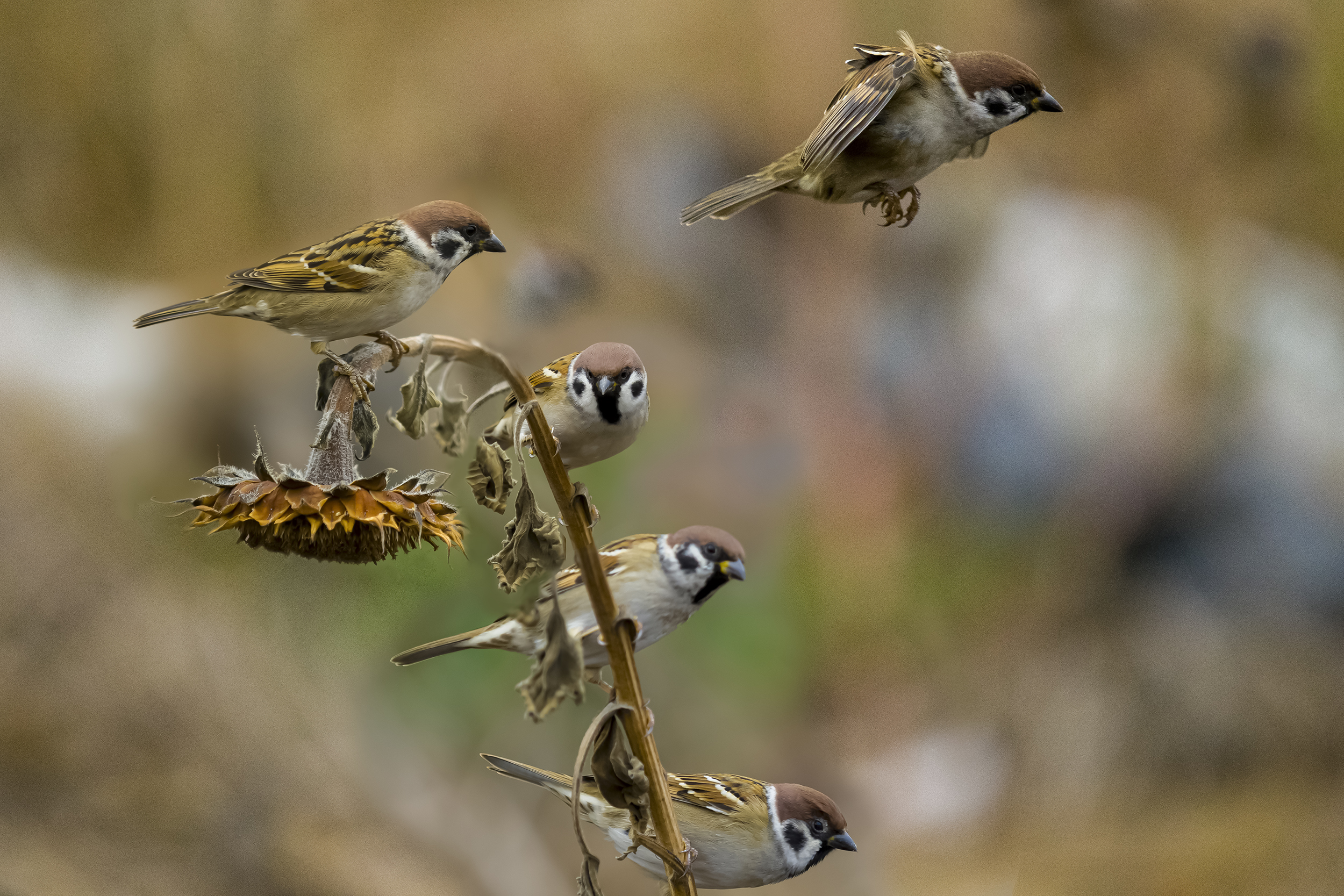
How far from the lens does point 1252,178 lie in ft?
10.3

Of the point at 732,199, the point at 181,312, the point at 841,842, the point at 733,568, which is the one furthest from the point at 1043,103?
the point at 841,842

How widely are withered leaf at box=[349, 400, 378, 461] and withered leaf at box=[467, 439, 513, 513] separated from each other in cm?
15

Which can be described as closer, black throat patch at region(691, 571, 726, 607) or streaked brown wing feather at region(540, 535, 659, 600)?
black throat patch at region(691, 571, 726, 607)

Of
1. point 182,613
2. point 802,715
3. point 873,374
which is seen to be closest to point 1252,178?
point 873,374

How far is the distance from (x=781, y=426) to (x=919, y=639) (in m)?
0.72

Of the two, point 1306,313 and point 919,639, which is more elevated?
point 1306,313

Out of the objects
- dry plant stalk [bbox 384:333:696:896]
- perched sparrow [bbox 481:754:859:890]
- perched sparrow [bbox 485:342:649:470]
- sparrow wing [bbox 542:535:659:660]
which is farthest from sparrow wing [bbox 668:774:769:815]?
dry plant stalk [bbox 384:333:696:896]

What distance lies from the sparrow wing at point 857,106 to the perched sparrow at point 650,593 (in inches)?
18.2

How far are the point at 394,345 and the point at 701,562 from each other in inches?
22.9

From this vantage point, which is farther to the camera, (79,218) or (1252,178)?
(1252,178)

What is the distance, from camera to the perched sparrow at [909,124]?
1013 millimetres

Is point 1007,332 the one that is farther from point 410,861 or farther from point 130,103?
point 130,103

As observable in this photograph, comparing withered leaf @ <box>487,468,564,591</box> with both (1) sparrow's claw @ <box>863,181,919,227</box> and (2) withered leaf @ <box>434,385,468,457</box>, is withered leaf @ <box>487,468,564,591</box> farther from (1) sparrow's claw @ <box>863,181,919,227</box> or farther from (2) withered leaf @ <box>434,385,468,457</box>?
(1) sparrow's claw @ <box>863,181,919,227</box>

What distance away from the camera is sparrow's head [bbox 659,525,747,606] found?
130 cm
